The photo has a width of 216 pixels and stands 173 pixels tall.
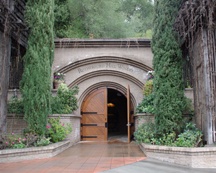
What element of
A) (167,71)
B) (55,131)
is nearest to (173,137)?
(167,71)

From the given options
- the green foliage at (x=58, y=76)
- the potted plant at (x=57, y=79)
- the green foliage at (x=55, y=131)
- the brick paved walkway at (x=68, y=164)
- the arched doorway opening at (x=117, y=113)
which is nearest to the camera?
the brick paved walkway at (x=68, y=164)

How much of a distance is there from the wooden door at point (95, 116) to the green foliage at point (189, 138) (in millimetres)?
4595

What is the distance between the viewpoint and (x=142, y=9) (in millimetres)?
21375

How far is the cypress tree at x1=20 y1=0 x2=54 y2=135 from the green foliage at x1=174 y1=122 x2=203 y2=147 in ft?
12.7

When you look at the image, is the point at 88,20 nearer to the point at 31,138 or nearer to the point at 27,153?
the point at 31,138

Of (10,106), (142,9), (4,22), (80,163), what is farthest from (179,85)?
(142,9)

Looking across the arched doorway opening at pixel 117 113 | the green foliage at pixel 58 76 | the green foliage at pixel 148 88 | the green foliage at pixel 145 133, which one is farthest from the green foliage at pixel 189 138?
the arched doorway opening at pixel 117 113

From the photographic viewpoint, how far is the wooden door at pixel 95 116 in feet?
32.7

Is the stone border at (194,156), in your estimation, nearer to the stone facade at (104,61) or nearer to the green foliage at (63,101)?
the green foliage at (63,101)

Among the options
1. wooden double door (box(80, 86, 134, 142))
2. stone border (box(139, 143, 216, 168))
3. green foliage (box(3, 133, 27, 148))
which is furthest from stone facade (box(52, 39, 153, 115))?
stone border (box(139, 143, 216, 168))

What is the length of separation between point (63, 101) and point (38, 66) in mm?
2455

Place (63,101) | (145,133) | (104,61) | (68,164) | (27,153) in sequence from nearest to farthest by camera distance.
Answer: (68,164)
(27,153)
(145,133)
(63,101)
(104,61)

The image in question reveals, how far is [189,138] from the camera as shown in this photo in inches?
225

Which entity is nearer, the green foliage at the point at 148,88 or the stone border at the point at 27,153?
the stone border at the point at 27,153
